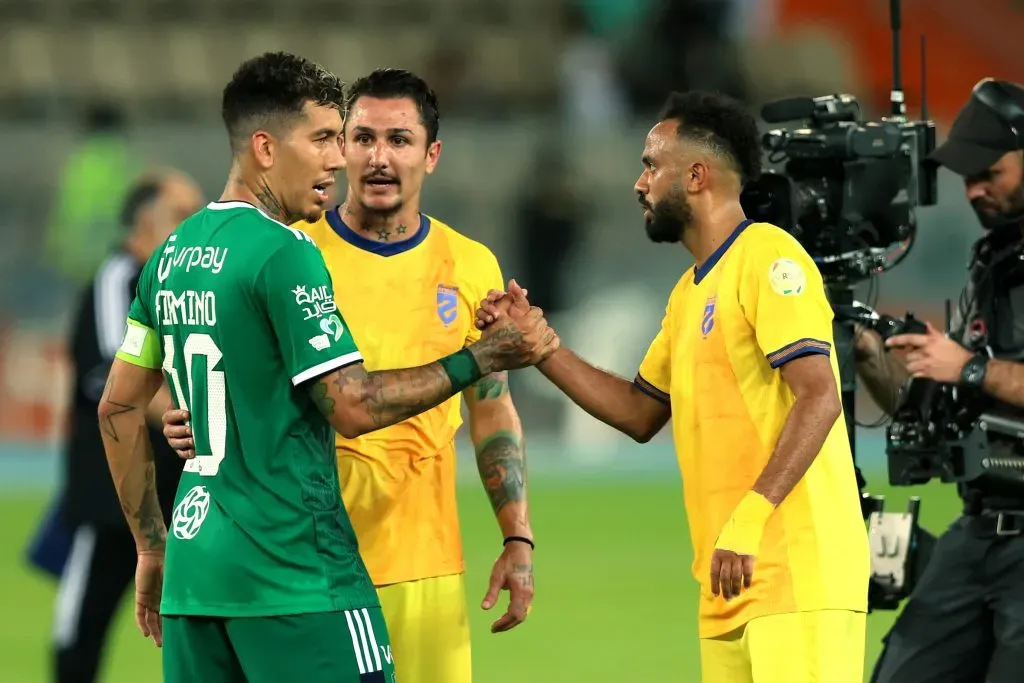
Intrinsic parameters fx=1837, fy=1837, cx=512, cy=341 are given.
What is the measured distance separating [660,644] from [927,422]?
11.2 ft

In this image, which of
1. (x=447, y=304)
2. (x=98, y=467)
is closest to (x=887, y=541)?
(x=447, y=304)

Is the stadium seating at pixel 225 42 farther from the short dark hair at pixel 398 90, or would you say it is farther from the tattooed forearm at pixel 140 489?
the tattooed forearm at pixel 140 489

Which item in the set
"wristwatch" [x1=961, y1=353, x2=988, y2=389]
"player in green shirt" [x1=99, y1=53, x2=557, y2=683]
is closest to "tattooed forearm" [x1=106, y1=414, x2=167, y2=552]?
"player in green shirt" [x1=99, y1=53, x2=557, y2=683]

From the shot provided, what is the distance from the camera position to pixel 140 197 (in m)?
7.52

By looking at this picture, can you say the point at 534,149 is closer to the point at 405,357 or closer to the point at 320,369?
the point at 405,357

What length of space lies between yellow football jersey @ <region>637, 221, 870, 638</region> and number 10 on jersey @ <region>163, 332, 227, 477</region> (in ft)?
4.36

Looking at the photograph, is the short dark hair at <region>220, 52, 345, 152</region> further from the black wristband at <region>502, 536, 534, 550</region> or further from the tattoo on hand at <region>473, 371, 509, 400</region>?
the black wristband at <region>502, 536, 534, 550</region>

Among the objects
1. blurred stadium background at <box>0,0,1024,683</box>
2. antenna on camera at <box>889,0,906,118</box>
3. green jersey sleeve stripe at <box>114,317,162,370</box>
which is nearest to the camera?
green jersey sleeve stripe at <box>114,317,162,370</box>

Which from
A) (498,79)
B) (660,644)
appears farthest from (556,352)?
(498,79)

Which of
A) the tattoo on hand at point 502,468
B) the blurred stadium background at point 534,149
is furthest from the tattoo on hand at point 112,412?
the blurred stadium background at point 534,149

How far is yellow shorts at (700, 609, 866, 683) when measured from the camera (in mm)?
4707

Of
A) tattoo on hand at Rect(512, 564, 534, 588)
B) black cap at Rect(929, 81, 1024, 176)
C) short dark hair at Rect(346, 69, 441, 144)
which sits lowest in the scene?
tattoo on hand at Rect(512, 564, 534, 588)

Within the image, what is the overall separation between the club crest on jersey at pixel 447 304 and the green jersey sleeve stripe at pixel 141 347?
86cm

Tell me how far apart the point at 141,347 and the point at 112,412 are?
21 centimetres
